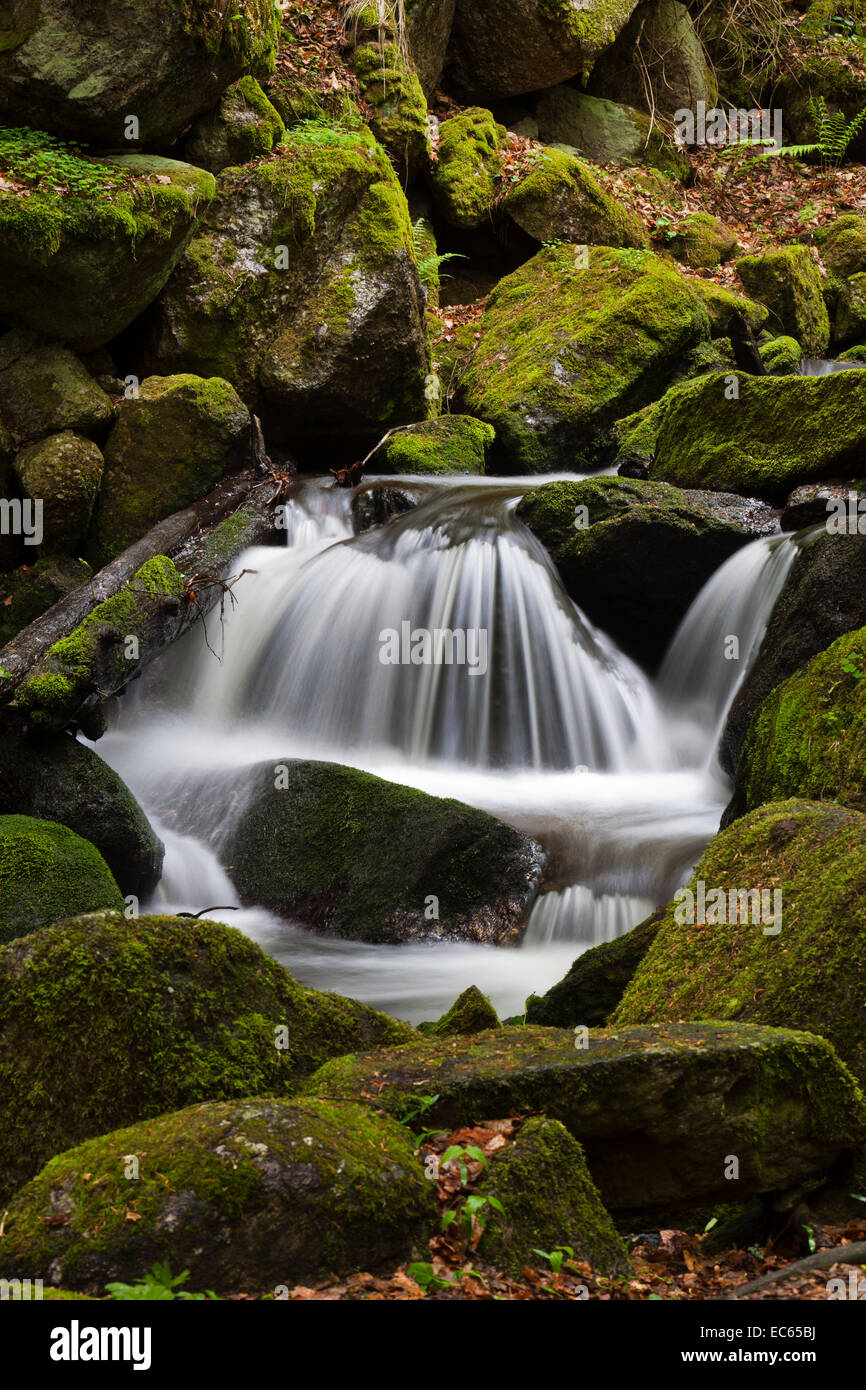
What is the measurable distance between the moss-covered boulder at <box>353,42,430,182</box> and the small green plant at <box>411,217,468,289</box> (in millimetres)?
851

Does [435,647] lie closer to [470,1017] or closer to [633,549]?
[633,549]

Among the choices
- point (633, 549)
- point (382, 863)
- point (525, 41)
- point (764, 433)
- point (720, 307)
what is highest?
point (525, 41)

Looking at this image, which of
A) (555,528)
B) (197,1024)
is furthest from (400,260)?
(197,1024)

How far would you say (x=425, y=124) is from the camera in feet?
52.4

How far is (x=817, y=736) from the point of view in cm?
575

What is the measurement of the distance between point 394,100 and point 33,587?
10.2 meters

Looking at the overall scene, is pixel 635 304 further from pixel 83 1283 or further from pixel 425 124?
pixel 83 1283

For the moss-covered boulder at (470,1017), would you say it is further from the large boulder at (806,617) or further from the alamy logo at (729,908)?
the large boulder at (806,617)

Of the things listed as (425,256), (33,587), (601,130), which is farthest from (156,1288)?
(601,130)

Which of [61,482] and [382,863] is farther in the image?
[61,482]

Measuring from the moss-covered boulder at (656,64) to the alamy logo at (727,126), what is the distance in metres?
0.28

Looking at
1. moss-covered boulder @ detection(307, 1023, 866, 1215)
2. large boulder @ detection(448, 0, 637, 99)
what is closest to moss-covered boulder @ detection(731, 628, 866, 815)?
moss-covered boulder @ detection(307, 1023, 866, 1215)

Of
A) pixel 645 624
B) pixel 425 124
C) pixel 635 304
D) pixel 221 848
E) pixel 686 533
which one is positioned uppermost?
pixel 425 124
